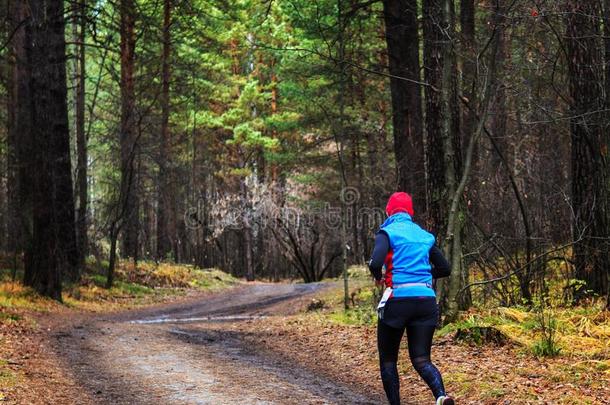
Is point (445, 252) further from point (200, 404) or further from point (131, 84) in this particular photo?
point (131, 84)

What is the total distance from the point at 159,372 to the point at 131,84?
700 inches

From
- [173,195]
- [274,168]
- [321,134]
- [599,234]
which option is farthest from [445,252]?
[274,168]

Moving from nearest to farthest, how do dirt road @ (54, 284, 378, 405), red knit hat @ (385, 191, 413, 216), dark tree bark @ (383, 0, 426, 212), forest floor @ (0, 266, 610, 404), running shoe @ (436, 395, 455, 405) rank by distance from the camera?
running shoe @ (436, 395, 455, 405) < red knit hat @ (385, 191, 413, 216) < forest floor @ (0, 266, 610, 404) < dirt road @ (54, 284, 378, 405) < dark tree bark @ (383, 0, 426, 212)

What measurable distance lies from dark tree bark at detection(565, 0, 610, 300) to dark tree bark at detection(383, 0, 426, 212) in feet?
11.7

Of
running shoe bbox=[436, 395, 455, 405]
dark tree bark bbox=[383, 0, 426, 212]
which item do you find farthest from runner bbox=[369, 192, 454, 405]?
dark tree bark bbox=[383, 0, 426, 212]

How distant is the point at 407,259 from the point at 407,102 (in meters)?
8.46

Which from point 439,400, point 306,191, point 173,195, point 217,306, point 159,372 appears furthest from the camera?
point 306,191

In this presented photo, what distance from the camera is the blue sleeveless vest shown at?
17.7ft

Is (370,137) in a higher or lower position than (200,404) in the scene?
higher

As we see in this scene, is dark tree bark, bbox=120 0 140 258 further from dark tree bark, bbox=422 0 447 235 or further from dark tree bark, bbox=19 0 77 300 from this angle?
dark tree bark, bbox=422 0 447 235

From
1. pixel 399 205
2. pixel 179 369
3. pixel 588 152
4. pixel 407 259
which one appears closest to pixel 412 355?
pixel 407 259

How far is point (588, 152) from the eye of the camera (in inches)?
405

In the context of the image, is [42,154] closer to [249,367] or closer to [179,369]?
[179,369]

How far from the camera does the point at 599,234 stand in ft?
32.5
